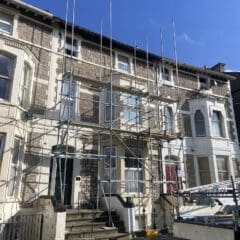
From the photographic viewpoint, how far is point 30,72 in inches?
512

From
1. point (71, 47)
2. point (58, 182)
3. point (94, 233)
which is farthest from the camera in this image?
point (71, 47)

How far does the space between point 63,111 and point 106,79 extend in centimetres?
323

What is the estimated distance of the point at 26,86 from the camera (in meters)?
12.7

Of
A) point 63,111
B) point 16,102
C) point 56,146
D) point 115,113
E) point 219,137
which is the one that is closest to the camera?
point 16,102

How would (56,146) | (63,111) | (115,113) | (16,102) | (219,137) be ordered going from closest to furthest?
(16,102)
(56,146)
(63,111)
(115,113)
(219,137)

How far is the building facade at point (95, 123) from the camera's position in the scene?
11812 mm

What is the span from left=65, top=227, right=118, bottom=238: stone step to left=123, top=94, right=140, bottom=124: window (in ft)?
19.2

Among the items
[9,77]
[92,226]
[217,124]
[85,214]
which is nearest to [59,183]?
[85,214]

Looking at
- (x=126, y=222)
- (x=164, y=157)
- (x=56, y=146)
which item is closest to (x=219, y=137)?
(x=164, y=157)

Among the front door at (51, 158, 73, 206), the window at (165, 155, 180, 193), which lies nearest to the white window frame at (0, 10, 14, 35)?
the front door at (51, 158, 73, 206)

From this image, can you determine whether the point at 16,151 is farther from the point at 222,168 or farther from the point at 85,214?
the point at 222,168

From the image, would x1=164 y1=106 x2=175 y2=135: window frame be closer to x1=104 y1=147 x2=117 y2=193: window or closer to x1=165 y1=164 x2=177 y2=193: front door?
x1=165 y1=164 x2=177 y2=193: front door

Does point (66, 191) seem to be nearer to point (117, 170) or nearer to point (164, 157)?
point (117, 170)

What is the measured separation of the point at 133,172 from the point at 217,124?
7.01 metres
